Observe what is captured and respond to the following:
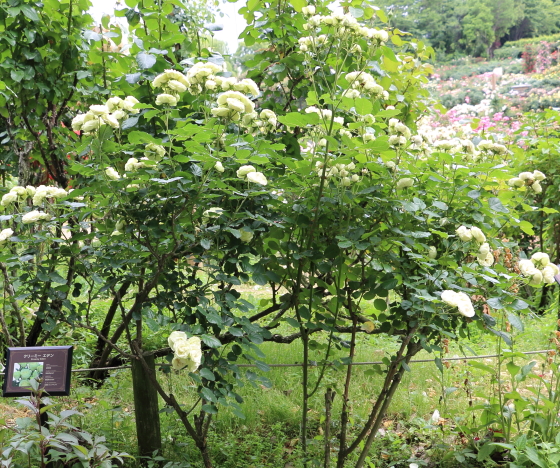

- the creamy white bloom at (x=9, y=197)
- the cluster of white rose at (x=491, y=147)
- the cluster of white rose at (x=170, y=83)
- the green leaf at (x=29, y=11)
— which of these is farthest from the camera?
the green leaf at (x=29, y=11)

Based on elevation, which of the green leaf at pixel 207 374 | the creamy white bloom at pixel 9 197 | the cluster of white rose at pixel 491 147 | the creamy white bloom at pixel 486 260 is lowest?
the green leaf at pixel 207 374

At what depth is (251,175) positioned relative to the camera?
1.41 metres

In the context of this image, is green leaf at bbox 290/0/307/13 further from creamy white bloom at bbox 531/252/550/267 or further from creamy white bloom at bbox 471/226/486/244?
creamy white bloom at bbox 531/252/550/267

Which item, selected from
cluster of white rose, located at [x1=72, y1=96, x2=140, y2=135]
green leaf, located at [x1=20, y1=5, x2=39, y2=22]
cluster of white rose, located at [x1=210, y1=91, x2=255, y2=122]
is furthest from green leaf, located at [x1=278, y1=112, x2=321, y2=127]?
green leaf, located at [x1=20, y1=5, x2=39, y2=22]

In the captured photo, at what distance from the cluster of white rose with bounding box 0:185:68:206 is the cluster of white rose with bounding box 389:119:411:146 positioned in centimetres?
103

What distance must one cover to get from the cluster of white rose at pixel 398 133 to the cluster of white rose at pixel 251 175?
447 mm

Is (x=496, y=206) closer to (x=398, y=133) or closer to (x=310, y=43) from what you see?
(x=398, y=133)

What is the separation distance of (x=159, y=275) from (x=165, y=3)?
109 centimetres

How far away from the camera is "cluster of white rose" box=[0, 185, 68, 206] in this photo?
163 cm

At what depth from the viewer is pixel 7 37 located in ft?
7.42

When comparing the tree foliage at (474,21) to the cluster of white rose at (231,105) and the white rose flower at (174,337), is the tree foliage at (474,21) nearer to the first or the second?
the cluster of white rose at (231,105)

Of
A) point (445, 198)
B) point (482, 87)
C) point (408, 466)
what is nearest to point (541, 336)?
point (408, 466)

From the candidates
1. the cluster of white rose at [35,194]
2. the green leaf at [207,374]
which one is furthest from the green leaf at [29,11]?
the green leaf at [207,374]

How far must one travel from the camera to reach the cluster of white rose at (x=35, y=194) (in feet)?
5.34
